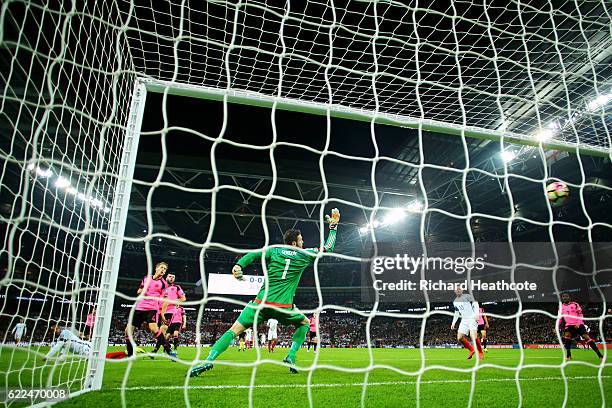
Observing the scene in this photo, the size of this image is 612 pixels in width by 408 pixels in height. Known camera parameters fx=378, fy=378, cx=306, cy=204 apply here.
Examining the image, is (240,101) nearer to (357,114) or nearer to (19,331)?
(357,114)

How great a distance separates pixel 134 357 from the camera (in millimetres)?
1372

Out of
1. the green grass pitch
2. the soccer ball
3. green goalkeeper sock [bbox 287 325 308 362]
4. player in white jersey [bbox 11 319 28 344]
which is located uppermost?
the soccer ball

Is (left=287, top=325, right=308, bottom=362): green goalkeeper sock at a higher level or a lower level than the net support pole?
lower

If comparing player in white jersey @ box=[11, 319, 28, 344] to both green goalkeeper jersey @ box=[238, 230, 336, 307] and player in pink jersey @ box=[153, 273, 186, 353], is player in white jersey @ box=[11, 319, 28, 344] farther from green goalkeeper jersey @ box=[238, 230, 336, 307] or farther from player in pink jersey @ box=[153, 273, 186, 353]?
player in pink jersey @ box=[153, 273, 186, 353]

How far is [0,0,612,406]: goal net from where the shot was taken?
1841mm

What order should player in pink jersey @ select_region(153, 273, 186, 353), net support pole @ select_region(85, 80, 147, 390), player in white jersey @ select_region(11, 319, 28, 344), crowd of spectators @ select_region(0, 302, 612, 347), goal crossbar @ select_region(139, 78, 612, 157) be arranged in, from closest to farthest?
1. goal crossbar @ select_region(139, 78, 612, 157)
2. net support pole @ select_region(85, 80, 147, 390)
3. player in white jersey @ select_region(11, 319, 28, 344)
4. player in pink jersey @ select_region(153, 273, 186, 353)
5. crowd of spectators @ select_region(0, 302, 612, 347)

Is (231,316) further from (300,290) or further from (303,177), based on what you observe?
(303,177)

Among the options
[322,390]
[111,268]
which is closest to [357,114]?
[111,268]

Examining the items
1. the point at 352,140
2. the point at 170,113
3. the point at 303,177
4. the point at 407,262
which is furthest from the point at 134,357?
the point at 407,262

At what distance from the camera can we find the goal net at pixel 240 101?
1.84m

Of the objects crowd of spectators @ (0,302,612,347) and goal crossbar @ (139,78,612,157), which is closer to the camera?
goal crossbar @ (139,78,612,157)

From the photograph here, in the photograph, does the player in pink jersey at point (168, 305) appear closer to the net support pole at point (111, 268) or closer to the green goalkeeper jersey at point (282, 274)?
the green goalkeeper jersey at point (282, 274)

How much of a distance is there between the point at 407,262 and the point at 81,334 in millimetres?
16772

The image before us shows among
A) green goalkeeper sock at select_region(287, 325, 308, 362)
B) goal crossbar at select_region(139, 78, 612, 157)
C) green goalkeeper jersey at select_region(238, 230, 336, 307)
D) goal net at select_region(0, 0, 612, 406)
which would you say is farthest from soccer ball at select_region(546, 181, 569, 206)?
green goalkeeper sock at select_region(287, 325, 308, 362)
